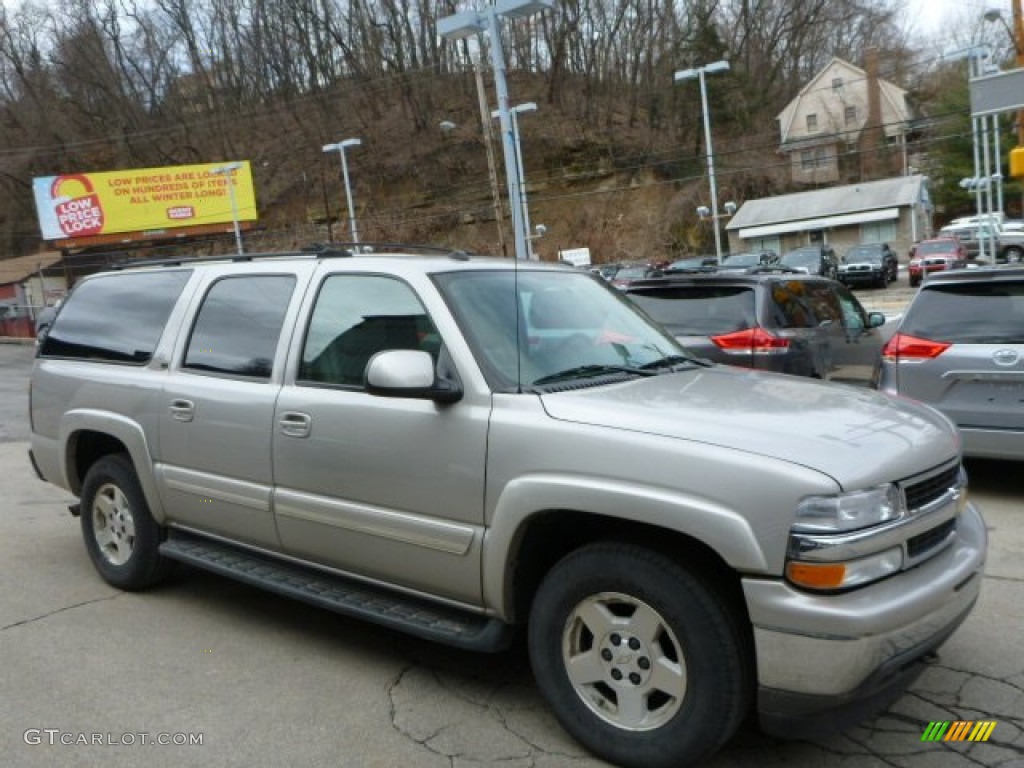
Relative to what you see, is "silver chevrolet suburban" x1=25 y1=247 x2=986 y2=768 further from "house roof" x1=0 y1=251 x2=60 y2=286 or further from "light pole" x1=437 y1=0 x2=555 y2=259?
"house roof" x1=0 y1=251 x2=60 y2=286

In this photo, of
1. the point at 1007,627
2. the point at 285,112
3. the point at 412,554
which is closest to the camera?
the point at 412,554

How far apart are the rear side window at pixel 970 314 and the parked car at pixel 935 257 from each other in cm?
2758

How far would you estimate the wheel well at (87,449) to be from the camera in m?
5.05

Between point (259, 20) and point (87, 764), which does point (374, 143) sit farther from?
point (87, 764)

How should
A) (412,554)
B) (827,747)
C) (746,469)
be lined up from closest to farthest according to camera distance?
(746,469) → (827,747) → (412,554)

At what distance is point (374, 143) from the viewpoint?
208 ft

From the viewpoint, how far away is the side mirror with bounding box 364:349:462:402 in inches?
126

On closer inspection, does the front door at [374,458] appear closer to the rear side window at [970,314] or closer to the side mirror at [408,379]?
the side mirror at [408,379]

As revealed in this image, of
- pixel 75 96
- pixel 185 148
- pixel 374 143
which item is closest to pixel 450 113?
pixel 374 143

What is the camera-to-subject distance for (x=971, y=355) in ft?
19.9

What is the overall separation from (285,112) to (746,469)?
70.4 meters

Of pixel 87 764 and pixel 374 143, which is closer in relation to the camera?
pixel 87 764

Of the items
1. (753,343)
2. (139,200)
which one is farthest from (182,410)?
(139,200)

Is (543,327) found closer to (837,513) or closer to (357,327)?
(357,327)
